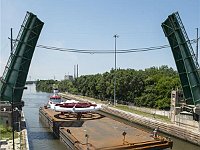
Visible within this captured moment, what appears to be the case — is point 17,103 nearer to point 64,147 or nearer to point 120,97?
point 64,147

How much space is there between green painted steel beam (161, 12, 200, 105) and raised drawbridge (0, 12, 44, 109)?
1218cm

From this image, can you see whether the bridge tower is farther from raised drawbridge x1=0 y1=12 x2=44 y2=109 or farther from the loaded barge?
raised drawbridge x1=0 y1=12 x2=44 y2=109

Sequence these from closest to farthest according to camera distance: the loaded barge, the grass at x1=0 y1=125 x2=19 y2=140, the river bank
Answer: the loaded barge, the grass at x1=0 y1=125 x2=19 y2=140, the river bank

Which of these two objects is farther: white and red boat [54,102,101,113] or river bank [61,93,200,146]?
white and red boat [54,102,101,113]

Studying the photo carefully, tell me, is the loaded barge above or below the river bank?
above

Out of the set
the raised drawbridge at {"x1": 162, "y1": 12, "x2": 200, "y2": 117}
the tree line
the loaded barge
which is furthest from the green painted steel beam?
the tree line

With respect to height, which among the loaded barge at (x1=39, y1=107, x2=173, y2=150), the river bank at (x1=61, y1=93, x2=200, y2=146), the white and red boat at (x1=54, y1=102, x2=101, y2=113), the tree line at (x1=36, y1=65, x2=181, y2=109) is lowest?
the river bank at (x1=61, y1=93, x2=200, y2=146)

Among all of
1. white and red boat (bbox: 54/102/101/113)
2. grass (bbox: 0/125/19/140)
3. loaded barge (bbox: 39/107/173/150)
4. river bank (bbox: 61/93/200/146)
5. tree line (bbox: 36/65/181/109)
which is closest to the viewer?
loaded barge (bbox: 39/107/173/150)

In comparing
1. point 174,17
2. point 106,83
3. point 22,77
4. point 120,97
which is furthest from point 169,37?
point 106,83

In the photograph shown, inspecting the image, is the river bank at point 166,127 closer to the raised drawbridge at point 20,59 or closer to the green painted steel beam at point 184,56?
the green painted steel beam at point 184,56

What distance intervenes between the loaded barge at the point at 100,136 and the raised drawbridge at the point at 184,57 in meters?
7.75

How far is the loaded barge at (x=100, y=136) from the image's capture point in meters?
18.9

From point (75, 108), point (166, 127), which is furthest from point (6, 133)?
point (166, 127)

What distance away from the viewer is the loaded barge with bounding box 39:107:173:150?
18891 mm
